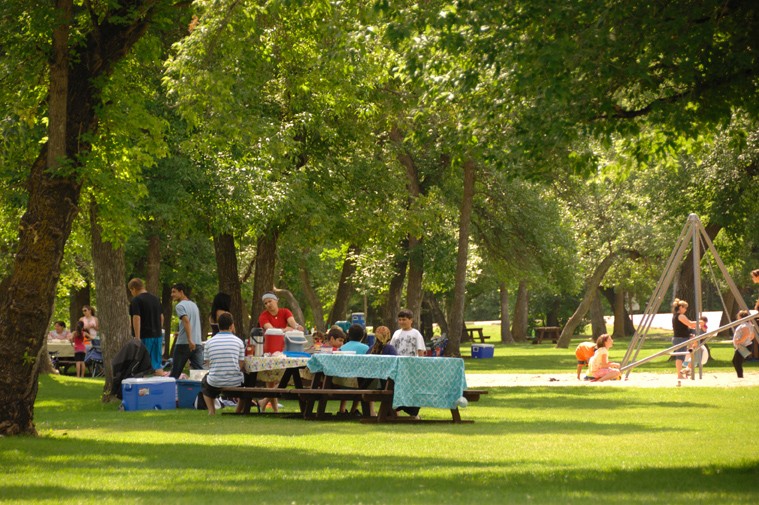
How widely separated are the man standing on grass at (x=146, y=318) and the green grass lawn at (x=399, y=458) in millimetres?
1855

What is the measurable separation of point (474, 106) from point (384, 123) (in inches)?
951

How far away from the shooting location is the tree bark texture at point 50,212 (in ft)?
46.3

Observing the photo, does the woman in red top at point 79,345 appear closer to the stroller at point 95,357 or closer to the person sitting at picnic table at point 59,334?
the stroller at point 95,357

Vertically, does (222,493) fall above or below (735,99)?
below

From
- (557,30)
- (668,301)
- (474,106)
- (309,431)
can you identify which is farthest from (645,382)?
(668,301)

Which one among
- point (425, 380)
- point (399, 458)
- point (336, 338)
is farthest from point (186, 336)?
point (399, 458)

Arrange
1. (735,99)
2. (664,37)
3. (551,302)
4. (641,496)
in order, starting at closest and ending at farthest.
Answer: (641,496)
(664,37)
(735,99)
(551,302)

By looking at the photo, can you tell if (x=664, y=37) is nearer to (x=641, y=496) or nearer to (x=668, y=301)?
(x=641, y=496)

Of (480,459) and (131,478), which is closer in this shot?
(131,478)

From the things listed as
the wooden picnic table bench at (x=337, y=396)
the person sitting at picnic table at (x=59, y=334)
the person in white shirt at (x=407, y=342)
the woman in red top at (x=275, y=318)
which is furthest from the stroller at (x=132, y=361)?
the person sitting at picnic table at (x=59, y=334)

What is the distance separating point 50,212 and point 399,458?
5.18 meters

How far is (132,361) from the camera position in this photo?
19703 mm

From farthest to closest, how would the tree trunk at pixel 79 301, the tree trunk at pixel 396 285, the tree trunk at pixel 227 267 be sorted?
the tree trunk at pixel 79 301 → the tree trunk at pixel 396 285 → the tree trunk at pixel 227 267

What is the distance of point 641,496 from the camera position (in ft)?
30.0
